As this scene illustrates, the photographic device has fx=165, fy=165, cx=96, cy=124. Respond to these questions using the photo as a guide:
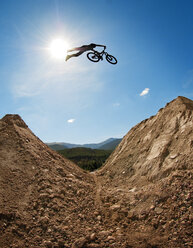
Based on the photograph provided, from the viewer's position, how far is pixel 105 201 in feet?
33.1

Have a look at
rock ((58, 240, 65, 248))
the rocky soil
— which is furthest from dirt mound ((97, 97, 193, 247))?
rock ((58, 240, 65, 248))

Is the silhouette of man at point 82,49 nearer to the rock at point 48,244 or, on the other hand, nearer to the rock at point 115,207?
the rock at point 48,244

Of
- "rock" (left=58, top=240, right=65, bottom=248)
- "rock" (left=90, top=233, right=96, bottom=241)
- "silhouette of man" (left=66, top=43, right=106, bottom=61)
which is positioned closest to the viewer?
"rock" (left=58, top=240, right=65, bottom=248)

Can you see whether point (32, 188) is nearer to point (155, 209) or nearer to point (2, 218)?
point (2, 218)

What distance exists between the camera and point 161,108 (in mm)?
18359

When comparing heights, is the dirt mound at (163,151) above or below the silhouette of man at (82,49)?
below

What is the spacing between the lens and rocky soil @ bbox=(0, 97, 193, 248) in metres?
6.52

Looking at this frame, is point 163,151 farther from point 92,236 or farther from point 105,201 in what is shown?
point 92,236

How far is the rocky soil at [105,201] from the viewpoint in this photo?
257 inches

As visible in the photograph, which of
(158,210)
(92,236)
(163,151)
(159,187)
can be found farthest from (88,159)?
(92,236)

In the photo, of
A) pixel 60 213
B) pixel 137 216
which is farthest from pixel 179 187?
pixel 60 213

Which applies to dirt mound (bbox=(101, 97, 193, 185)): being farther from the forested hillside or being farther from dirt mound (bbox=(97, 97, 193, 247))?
the forested hillside

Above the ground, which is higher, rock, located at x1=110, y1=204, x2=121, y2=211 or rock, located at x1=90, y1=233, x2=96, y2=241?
rock, located at x1=110, y1=204, x2=121, y2=211

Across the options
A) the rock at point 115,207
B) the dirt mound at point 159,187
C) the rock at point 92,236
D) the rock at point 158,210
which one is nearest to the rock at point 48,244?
the rock at point 92,236
